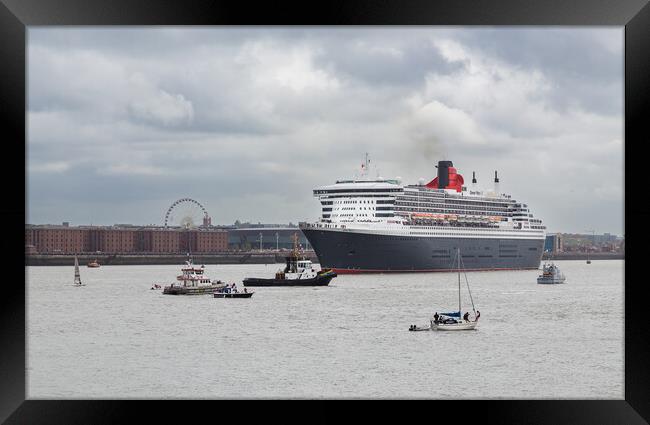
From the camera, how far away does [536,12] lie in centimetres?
617

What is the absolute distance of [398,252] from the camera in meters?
46.3

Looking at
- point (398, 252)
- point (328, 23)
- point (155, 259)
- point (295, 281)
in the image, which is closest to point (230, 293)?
point (295, 281)

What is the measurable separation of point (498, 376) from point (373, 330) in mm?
8162

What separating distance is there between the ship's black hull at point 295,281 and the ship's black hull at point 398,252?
3.59m

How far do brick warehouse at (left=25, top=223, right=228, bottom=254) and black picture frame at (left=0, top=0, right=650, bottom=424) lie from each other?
7715cm

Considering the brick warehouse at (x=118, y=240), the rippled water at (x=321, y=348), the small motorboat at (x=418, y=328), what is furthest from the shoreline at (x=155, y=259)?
the small motorboat at (x=418, y=328)

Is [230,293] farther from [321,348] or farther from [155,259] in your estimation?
[155,259]

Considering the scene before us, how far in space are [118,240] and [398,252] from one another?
156 ft

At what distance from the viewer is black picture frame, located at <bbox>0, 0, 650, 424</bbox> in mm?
5930

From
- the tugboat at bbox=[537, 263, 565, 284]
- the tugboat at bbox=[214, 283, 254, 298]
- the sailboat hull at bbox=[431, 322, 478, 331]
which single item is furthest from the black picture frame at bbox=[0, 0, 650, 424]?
the tugboat at bbox=[537, 263, 565, 284]

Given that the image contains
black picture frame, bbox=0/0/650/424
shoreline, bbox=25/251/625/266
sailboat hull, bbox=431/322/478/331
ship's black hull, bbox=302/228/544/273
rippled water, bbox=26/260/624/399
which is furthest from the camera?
shoreline, bbox=25/251/625/266

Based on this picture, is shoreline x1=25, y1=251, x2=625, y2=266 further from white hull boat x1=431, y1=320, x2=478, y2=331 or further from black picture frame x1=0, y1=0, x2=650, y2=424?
black picture frame x1=0, y1=0, x2=650, y2=424
